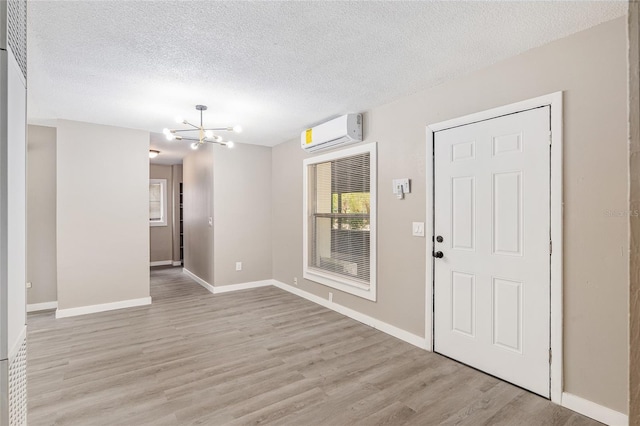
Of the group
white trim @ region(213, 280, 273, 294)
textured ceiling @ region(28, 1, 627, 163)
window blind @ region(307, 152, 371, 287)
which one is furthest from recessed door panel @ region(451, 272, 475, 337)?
white trim @ region(213, 280, 273, 294)

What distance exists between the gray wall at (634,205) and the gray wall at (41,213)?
566cm

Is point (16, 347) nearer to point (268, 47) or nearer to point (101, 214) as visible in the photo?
point (268, 47)

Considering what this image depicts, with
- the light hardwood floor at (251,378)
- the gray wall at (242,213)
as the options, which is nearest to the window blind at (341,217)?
the light hardwood floor at (251,378)

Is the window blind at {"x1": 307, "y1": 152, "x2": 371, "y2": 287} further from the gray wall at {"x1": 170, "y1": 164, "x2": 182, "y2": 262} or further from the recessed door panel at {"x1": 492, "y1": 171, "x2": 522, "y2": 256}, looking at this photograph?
the gray wall at {"x1": 170, "y1": 164, "x2": 182, "y2": 262}

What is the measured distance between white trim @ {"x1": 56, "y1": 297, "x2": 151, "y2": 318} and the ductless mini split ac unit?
3.22m

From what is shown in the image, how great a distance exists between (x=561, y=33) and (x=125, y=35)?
2.88 m

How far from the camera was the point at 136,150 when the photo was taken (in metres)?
4.57

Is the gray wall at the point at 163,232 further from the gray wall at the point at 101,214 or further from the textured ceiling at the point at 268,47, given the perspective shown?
the textured ceiling at the point at 268,47

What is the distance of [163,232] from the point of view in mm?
7906

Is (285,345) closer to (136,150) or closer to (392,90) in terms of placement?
(392,90)

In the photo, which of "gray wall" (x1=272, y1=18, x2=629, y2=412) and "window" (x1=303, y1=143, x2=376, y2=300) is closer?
"gray wall" (x1=272, y1=18, x2=629, y2=412)

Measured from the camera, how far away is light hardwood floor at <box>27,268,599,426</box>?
2.13 m

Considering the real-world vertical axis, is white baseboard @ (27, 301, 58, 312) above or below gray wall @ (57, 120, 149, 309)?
below

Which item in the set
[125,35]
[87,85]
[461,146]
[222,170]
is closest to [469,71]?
[461,146]
